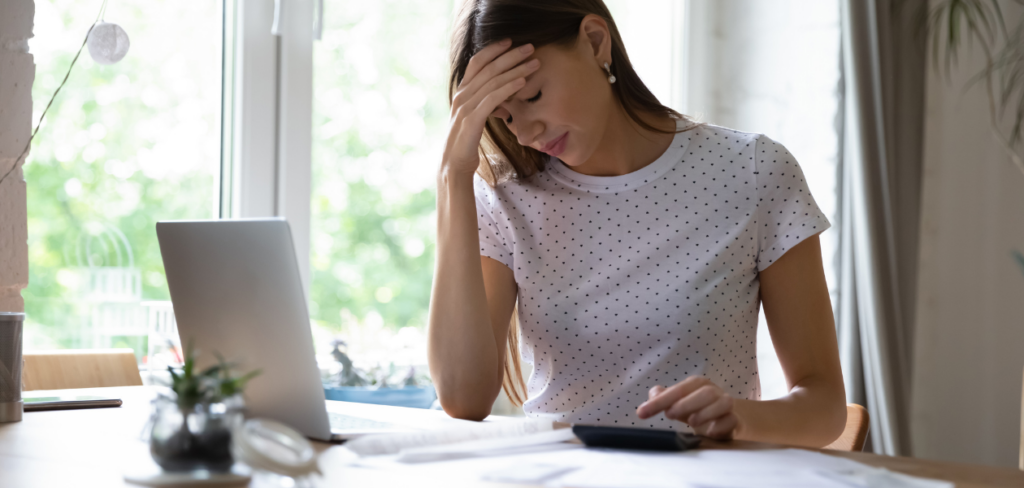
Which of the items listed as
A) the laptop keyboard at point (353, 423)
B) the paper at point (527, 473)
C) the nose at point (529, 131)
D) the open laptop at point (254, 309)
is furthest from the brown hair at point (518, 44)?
the paper at point (527, 473)

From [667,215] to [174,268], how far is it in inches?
27.5

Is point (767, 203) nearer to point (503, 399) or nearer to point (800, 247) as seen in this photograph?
point (800, 247)

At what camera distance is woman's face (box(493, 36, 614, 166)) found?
1.21 metres

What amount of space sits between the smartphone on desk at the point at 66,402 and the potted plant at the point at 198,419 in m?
0.54

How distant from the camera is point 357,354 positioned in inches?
91.2

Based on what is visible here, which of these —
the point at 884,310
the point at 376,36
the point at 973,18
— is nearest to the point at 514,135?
the point at 376,36

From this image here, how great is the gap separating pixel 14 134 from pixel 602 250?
0.94 metres

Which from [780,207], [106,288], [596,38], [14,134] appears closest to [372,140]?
[106,288]

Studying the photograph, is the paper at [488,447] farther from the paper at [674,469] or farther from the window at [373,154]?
the window at [373,154]

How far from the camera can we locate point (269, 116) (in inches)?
76.8

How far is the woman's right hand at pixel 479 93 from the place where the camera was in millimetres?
1188

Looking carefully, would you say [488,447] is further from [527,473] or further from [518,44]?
[518,44]

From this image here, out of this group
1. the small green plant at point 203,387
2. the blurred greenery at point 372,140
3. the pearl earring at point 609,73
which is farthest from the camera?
the blurred greenery at point 372,140

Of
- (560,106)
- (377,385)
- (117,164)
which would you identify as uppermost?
(560,106)
